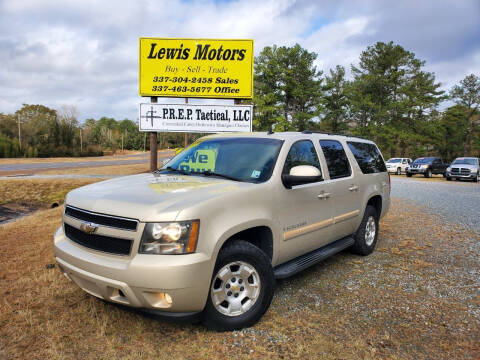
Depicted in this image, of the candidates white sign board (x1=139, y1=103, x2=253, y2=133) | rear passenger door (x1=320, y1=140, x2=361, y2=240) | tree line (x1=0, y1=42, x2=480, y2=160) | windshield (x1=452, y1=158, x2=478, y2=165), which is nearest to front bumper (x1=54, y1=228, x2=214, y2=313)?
rear passenger door (x1=320, y1=140, x2=361, y2=240)

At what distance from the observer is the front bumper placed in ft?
7.86

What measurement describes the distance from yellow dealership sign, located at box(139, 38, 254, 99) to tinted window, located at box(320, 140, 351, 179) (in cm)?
559

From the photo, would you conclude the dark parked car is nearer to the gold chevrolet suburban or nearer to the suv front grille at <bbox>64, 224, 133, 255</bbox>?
the gold chevrolet suburban

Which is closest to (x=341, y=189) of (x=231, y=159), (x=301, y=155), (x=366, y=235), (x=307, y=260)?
(x=301, y=155)

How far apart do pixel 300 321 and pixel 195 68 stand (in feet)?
26.7

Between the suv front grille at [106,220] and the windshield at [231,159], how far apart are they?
1182 mm

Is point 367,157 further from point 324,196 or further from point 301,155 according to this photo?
point 301,155

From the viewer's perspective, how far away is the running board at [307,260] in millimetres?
3305

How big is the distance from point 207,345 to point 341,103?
53.4m

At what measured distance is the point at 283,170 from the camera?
3.42m

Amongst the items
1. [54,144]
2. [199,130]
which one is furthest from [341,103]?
[199,130]

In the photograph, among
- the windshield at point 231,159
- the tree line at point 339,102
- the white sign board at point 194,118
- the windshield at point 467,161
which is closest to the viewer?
the windshield at point 231,159

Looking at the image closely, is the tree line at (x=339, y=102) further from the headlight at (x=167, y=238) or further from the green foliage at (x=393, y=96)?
the headlight at (x=167, y=238)

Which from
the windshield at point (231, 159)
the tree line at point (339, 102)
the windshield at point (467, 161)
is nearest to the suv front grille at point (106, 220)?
the windshield at point (231, 159)
